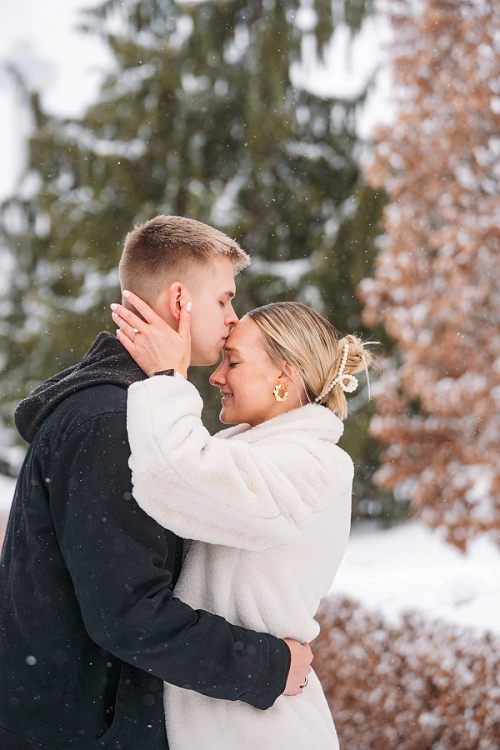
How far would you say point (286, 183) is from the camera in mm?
6578

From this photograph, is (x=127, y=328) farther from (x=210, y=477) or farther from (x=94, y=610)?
(x=94, y=610)

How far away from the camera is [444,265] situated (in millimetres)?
5562

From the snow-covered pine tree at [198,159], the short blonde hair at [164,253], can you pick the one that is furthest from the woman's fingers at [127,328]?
the snow-covered pine tree at [198,159]

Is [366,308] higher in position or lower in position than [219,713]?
lower

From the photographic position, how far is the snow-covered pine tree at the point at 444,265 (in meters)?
5.32

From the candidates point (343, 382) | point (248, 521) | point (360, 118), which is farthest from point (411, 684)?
point (360, 118)

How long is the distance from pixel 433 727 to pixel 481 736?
0.23m

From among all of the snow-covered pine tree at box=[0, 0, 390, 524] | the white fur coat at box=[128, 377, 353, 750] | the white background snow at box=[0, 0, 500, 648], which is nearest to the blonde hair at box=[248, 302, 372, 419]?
the white fur coat at box=[128, 377, 353, 750]

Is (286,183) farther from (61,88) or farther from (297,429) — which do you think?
(297,429)

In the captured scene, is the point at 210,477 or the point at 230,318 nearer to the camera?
the point at 210,477

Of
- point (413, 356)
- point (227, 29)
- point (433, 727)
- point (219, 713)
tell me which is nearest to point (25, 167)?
point (227, 29)

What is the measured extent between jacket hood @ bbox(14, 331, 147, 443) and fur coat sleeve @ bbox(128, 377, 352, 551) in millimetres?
117

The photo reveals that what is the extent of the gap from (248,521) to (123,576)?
24 cm

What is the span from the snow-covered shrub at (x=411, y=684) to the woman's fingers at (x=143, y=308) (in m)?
2.94
